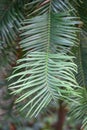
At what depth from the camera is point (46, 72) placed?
1.77 ft

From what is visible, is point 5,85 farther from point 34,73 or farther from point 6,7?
point 34,73

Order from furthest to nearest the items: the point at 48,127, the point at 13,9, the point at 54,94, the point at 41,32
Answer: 1. the point at 48,127
2. the point at 13,9
3. the point at 41,32
4. the point at 54,94

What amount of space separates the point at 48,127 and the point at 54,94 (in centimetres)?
213

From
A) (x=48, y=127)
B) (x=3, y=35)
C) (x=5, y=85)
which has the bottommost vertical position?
(x=48, y=127)

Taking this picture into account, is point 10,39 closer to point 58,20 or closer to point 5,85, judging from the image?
point 58,20

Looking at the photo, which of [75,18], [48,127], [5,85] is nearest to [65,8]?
[75,18]

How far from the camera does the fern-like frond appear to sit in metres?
0.52

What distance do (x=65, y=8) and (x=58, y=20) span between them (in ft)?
0.17

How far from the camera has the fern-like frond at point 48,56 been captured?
0.52 meters

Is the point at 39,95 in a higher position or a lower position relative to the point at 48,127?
higher

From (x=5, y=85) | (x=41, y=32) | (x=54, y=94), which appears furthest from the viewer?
(x=5, y=85)

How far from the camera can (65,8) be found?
0.69 meters

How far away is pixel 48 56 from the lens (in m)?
0.57

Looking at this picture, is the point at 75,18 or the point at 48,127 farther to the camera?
the point at 48,127
